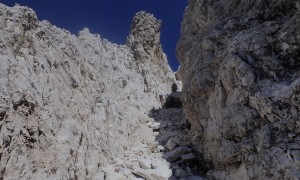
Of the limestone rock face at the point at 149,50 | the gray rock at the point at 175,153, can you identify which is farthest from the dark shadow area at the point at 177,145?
the limestone rock face at the point at 149,50

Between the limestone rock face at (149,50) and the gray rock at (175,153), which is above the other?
the limestone rock face at (149,50)

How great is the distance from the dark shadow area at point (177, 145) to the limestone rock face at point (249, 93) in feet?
2.39

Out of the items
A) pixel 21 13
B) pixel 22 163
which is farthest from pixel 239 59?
pixel 21 13

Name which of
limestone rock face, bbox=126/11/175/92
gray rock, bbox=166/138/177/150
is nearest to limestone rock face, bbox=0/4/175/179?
gray rock, bbox=166/138/177/150

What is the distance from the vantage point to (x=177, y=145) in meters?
21.4

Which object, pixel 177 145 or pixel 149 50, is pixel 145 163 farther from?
pixel 149 50

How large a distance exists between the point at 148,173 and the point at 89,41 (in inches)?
581

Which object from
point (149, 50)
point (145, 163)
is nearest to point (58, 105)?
point (145, 163)

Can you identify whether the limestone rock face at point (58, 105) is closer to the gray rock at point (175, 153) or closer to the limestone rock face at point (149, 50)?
the gray rock at point (175, 153)

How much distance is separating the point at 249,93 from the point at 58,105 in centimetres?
961

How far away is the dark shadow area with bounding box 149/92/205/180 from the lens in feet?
59.6

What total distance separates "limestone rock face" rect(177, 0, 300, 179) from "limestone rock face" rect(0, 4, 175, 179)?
225 inches

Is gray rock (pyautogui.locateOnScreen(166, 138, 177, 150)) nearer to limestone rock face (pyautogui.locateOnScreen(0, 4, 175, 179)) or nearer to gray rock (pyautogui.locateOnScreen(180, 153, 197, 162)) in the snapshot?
gray rock (pyautogui.locateOnScreen(180, 153, 197, 162))

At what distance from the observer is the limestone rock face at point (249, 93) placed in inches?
472
